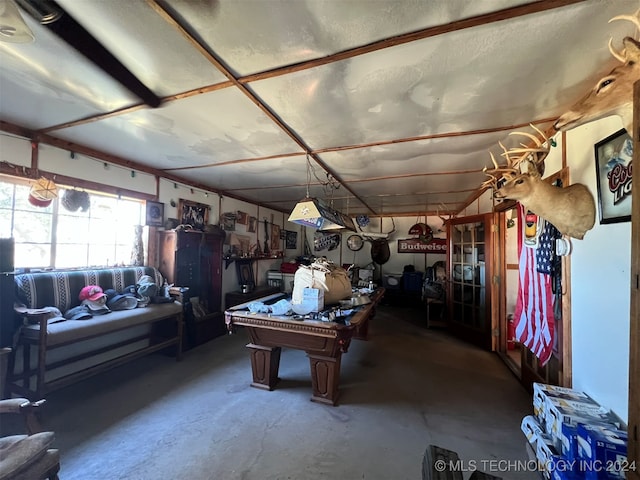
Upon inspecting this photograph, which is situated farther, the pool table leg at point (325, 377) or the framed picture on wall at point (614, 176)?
the pool table leg at point (325, 377)

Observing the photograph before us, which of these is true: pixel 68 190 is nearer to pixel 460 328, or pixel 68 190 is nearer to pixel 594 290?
pixel 594 290

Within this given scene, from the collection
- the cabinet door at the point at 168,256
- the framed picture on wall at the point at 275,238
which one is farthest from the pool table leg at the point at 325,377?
the framed picture on wall at the point at 275,238

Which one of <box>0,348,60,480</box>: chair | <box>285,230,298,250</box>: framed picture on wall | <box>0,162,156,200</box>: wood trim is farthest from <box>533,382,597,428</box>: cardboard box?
<box>285,230,298,250</box>: framed picture on wall

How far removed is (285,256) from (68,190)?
5106 millimetres

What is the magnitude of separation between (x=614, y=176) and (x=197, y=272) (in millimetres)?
4811

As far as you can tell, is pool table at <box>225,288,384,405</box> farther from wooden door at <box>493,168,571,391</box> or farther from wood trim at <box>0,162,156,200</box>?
wood trim at <box>0,162,156,200</box>

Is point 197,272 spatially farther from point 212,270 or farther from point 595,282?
point 595,282

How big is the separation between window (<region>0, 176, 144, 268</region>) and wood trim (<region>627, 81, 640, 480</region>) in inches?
176

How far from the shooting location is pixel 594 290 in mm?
1764

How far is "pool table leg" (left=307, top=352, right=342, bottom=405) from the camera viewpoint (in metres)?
2.50

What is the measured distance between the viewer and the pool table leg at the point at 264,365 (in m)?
2.74

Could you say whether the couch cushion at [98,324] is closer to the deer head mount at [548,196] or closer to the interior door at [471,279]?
the deer head mount at [548,196]

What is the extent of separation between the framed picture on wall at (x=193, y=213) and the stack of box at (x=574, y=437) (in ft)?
15.2

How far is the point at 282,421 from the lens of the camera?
2.28m
